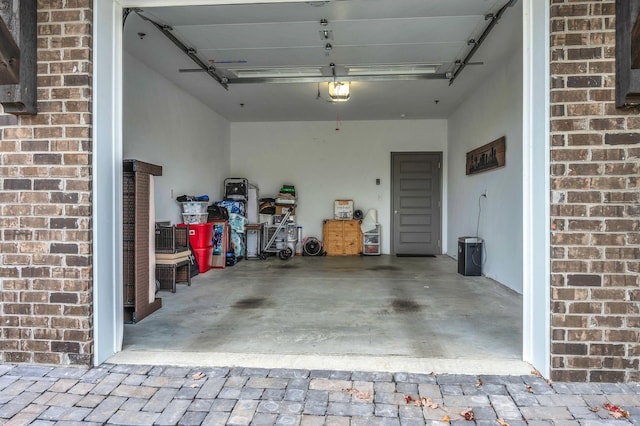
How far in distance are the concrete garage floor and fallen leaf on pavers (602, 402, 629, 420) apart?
0.48m

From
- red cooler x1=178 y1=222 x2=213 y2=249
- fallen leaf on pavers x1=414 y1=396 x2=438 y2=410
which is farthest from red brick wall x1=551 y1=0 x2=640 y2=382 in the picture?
red cooler x1=178 y1=222 x2=213 y2=249

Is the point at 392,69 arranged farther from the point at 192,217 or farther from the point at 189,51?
the point at 192,217

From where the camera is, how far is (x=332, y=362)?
2.63 m

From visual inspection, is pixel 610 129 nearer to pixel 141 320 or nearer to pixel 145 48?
pixel 141 320

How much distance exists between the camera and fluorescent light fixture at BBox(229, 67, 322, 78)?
18.3ft

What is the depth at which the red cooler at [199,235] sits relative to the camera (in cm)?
610

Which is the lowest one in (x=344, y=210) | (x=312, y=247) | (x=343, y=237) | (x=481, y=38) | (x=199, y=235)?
(x=312, y=247)

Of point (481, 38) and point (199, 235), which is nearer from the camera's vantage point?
point (481, 38)

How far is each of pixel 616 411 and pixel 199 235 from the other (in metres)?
5.39

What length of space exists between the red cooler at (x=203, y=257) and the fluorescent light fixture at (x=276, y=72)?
2.74 metres

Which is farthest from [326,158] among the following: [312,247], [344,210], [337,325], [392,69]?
[337,325]

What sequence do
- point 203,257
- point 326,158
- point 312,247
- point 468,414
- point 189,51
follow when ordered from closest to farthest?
point 468,414, point 189,51, point 203,257, point 312,247, point 326,158

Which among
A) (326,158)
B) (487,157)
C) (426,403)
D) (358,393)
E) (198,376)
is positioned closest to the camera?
(426,403)

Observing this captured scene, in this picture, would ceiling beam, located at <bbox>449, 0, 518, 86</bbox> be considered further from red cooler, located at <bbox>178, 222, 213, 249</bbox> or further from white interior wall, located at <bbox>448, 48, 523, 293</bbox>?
red cooler, located at <bbox>178, 222, 213, 249</bbox>
